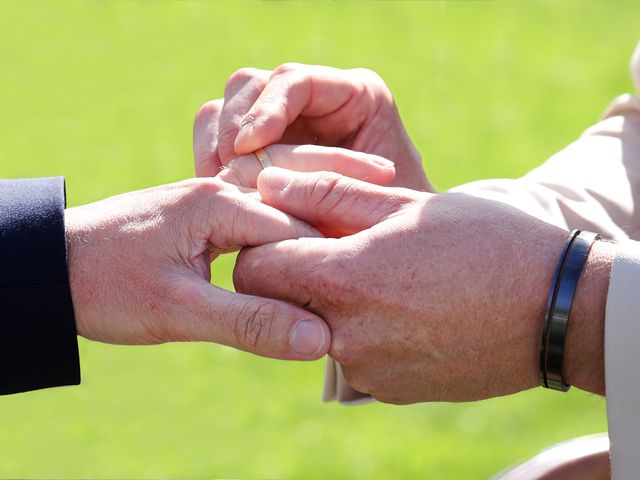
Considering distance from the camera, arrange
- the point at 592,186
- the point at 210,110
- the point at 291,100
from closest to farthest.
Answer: the point at 291,100 → the point at 592,186 → the point at 210,110

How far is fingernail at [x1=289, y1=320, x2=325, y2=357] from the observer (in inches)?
89.0

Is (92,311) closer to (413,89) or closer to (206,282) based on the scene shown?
(206,282)

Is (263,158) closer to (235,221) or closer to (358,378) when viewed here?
(235,221)

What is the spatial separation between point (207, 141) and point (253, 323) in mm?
920

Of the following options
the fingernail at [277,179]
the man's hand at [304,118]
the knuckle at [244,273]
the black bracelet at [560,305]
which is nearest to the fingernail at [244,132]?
the man's hand at [304,118]

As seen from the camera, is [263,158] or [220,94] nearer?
[263,158]

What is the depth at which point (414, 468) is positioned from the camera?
488 cm

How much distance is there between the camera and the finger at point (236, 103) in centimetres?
290

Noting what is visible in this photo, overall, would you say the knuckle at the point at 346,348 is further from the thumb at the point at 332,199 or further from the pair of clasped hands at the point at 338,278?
the thumb at the point at 332,199

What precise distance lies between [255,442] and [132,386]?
0.90 meters

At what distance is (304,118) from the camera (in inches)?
122

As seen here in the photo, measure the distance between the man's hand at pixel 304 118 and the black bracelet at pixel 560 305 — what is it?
1.00 meters

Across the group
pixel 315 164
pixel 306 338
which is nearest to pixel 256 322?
pixel 306 338

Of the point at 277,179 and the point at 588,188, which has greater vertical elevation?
the point at 277,179
